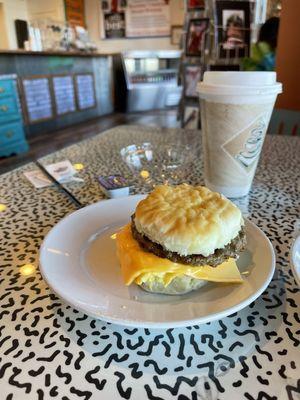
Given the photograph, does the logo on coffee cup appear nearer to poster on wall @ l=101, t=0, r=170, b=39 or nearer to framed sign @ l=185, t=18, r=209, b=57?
framed sign @ l=185, t=18, r=209, b=57

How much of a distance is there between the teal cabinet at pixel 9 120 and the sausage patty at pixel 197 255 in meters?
3.04

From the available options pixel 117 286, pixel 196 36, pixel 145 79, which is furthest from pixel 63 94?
pixel 117 286

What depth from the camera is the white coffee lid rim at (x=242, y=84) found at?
1.86 feet

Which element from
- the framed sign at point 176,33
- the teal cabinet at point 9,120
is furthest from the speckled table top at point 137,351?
the framed sign at point 176,33

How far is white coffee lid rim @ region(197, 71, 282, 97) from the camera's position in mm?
568

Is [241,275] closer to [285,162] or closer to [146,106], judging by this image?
[285,162]

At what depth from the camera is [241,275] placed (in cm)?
38

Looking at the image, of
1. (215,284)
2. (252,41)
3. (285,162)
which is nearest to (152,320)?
(215,284)

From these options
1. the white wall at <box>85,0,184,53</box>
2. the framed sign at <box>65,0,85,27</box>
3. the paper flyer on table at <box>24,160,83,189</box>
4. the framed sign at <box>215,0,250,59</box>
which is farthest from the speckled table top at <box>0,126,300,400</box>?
the framed sign at <box>65,0,85,27</box>

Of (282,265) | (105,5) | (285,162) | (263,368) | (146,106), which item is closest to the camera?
(263,368)

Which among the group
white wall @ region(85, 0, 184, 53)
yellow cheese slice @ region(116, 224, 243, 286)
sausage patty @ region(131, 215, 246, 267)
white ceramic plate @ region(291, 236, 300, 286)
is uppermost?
white wall @ region(85, 0, 184, 53)

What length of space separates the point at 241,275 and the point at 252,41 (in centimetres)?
238

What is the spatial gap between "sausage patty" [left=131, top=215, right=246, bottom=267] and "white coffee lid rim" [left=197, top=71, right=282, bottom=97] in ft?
1.00

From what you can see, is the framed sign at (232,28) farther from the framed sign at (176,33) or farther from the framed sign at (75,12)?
the framed sign at (75,12)
